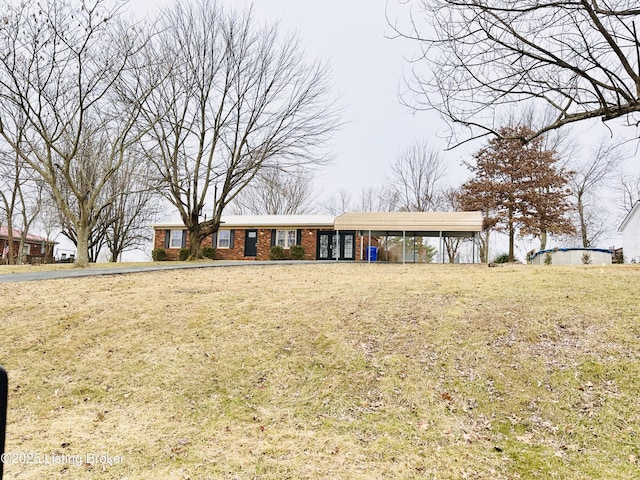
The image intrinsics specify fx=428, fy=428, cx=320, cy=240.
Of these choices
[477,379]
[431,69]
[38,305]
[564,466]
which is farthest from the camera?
[38,305]

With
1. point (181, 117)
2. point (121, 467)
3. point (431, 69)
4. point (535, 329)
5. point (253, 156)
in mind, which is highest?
point (181, 117)

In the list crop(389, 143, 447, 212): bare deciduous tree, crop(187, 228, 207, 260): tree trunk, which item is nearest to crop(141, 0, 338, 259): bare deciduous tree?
crop(187, 228, 207, 260): tree trunk

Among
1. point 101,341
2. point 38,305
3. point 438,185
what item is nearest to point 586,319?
point 101,341

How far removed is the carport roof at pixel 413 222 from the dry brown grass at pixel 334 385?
9595 mm

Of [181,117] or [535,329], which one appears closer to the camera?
[535,329]

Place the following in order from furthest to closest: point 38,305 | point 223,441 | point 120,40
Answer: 1. point 120,40
2. point 38,305
3. point 223,441

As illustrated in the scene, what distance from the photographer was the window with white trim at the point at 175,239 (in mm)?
26141

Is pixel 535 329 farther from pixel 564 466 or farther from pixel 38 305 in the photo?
pixel 38 305

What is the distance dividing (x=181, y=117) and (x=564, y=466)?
18.5m

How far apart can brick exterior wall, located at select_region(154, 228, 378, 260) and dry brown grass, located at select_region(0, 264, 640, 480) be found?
16.3 metres

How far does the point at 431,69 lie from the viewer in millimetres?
7000

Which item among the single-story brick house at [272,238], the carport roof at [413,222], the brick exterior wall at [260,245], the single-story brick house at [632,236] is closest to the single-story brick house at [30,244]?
the brick exterior wall at [260,245]

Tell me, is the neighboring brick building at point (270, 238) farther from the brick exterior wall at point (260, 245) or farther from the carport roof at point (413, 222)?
the carport roof at point (413, 222)

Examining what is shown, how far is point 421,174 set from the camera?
2817cm
